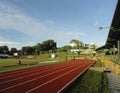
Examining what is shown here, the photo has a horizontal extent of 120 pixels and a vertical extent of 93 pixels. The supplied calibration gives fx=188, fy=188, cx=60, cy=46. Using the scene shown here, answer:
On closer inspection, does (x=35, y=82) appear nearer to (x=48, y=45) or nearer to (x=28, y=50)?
(x=48, y=45)

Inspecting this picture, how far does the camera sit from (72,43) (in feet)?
653

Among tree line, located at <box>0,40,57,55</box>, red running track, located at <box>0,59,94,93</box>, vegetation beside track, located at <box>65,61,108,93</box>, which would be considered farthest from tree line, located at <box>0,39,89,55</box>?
vegetation beside track, located at <box>65,61,108,93</box>

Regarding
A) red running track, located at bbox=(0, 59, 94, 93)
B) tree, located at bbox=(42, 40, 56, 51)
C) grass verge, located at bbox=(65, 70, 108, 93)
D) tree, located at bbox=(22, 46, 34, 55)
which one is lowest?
grass verge, located at bbox=(65, 70, 108, 93)

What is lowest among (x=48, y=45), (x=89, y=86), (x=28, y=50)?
(x=89, y=86)

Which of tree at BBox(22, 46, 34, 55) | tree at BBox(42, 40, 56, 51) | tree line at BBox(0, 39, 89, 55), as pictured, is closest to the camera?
tree line at BBox(0, 39, 89, 55)

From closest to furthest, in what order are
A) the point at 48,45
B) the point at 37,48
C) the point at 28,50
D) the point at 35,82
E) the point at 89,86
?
1. the point at 89,86
2. the point at 35,82
3. the point at 37,48
4. the point at 28,50
5. the point at 48,45

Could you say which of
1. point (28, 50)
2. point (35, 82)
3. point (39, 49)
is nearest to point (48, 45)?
point (39, 49)

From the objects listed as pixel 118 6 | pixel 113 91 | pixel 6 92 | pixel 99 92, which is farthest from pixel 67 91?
pixel 118 6

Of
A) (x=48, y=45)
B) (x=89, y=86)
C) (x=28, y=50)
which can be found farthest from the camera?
(x=48, y=45)

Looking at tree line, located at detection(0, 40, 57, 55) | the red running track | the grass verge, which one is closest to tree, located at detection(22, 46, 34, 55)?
tree line, located at detection(0, 40, 57, 55)

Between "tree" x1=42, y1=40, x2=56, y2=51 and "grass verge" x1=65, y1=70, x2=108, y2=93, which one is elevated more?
"tree" x1=42, y1=40, x2=56, y2=51

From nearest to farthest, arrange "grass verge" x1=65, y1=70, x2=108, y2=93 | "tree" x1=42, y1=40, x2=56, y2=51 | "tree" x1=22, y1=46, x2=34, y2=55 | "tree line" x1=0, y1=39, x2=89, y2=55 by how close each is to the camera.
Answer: "grass verge" x1=65, y1=70, x2=108, y2=93
"tree line" x1=0, y1=39, x2=89, y2=55
"tree" x1=42, y1=40, x2=56, y2=51
"tree" x1=22, y1=46, x2=34, y2=55

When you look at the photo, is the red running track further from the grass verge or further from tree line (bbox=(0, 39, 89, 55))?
tree line (bbox=(0, 39, 89, 55))

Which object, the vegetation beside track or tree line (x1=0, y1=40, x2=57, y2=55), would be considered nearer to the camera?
the vegetation beside track
